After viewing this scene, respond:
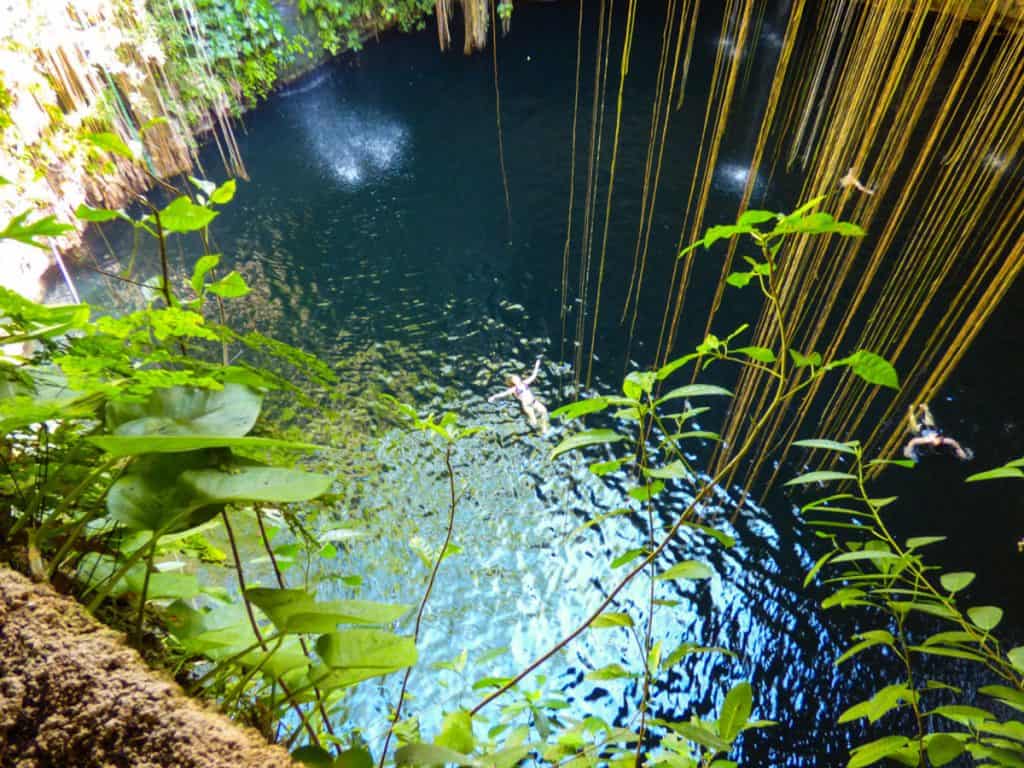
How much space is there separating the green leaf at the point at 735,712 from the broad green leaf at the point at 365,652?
0.37 m

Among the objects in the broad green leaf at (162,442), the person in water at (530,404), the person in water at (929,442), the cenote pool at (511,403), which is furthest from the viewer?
the person in water at (530,404)

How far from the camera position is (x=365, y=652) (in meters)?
0.37

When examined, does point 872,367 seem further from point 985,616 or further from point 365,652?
point 365,652

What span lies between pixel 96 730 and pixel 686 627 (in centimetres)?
217

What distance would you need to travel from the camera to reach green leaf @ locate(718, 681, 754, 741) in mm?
565

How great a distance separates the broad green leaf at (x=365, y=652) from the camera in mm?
367

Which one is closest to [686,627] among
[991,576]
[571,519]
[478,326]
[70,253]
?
[571,519]

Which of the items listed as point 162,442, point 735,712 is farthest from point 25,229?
point 735,712

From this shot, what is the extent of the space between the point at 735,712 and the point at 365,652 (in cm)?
42

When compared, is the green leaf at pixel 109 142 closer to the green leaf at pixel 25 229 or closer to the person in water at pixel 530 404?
the green leaf at pixel 25 229

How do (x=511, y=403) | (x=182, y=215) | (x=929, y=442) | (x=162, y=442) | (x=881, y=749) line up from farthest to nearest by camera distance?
(x=511, y=403) < (x=929, y=442) < (x=881, y=749) < (x=182, y=215) < (x=162, y=442)

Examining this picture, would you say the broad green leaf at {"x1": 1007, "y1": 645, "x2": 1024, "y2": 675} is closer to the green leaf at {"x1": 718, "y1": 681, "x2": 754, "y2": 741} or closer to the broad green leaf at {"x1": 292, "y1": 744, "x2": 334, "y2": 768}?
the green leaf at {"x1": 718, "y1": 681, "x2": 754, "y2": 741}

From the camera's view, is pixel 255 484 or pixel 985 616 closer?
pixel 255 484

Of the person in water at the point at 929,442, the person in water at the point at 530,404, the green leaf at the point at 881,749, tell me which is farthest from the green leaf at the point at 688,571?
the person in water at the point at 530,404
